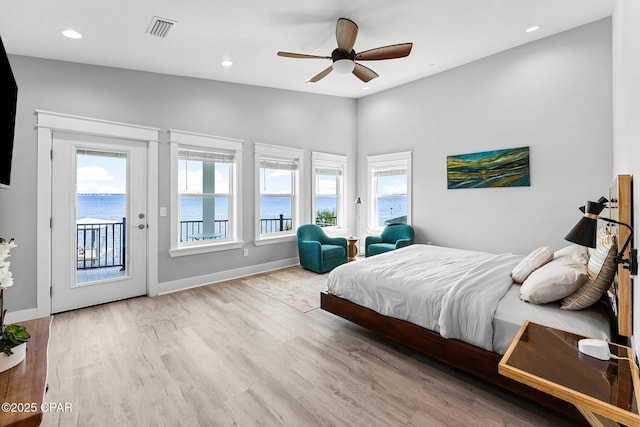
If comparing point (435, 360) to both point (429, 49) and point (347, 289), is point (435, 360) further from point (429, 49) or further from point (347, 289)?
point (429, 49)

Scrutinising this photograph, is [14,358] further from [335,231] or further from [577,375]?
[335,231]

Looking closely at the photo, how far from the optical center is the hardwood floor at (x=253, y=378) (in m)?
1.86

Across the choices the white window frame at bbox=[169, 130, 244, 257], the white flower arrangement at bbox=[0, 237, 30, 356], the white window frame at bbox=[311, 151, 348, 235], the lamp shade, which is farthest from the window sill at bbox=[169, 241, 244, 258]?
the lamp shade

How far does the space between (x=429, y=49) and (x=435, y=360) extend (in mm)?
3931

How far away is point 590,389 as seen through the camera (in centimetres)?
104

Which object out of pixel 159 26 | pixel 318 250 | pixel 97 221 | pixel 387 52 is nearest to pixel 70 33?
pixel 159 26

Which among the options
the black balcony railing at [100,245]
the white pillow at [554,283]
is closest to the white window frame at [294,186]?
the black balcony railing at [100,245]

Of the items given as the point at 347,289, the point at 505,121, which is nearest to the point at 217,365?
the point at 347,289

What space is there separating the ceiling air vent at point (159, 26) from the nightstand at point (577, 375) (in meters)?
3.75

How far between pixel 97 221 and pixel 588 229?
15.4ft

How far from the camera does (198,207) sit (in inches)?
182

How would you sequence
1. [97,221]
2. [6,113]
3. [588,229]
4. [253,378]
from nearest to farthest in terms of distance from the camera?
1. [588,229]
2. [6,113]
3. [253,378]
4. [97,221]

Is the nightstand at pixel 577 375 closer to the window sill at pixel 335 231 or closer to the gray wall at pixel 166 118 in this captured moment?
the gray wall at pixel 166 118

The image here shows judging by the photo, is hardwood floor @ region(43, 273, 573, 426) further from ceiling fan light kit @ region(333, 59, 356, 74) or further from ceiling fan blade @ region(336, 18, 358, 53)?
ceiling fan blade @ region(336, 18, 358, 53)
